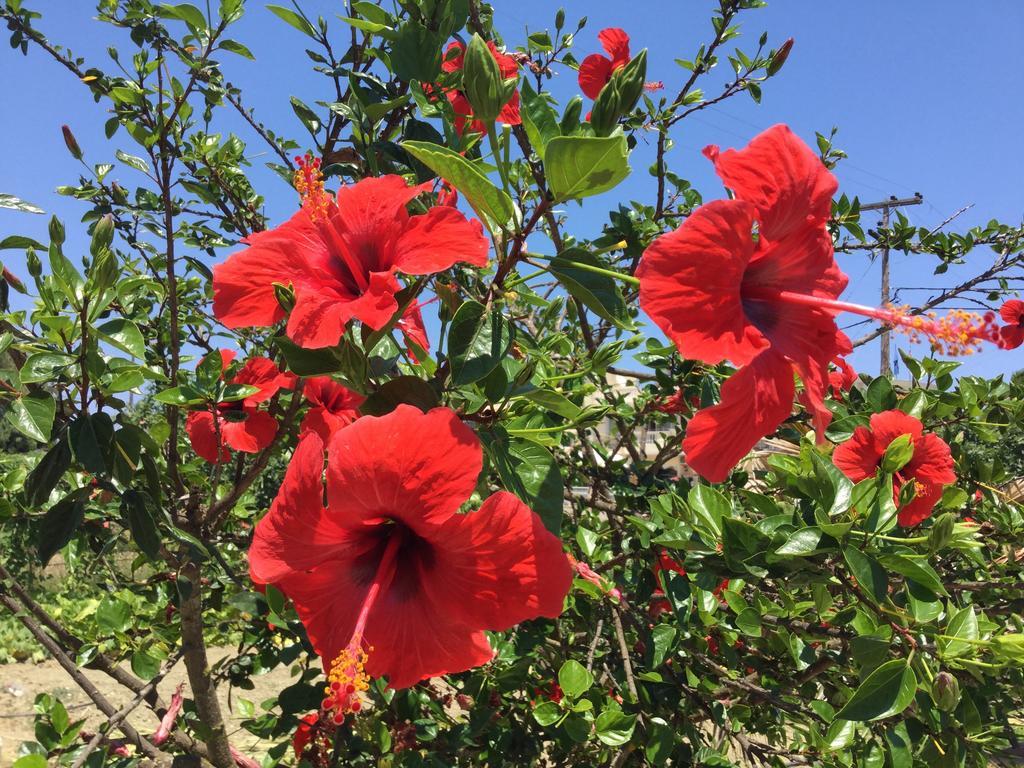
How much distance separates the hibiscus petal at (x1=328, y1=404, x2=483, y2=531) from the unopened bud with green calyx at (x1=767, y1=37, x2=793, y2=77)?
1991mm

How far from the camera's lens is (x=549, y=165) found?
70cm

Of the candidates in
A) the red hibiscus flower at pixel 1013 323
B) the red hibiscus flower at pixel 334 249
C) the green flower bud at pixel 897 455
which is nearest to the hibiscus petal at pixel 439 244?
the red hibiscus flower at pixel 334 249

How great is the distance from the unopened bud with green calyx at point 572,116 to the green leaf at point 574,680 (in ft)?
3.63

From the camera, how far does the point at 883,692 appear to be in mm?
923

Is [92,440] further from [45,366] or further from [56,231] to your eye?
[56,231]

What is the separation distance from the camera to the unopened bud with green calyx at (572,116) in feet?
2.64

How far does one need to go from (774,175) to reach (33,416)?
1060 mm

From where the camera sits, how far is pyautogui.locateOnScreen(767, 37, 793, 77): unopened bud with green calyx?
7.17 ft

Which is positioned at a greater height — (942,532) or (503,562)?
(942,532)

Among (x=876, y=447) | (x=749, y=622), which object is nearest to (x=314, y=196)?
(x=749, y=622)

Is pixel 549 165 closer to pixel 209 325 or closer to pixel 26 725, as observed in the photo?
pixel 209 325

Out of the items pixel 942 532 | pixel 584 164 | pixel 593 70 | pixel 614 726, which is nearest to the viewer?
pixel 584 164

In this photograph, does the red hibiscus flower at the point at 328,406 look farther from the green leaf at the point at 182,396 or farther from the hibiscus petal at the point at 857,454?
the hibiscus petal at the point at 857,454

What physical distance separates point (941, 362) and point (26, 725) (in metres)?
4.86
